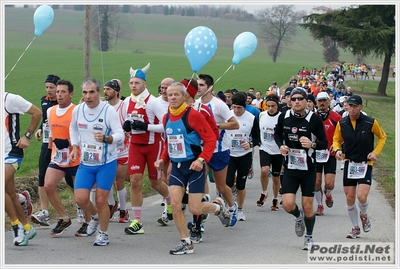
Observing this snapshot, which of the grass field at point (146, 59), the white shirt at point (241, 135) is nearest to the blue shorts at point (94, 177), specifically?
the white shirt at point (241, 135)

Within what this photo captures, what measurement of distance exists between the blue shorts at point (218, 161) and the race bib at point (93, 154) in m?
1.95

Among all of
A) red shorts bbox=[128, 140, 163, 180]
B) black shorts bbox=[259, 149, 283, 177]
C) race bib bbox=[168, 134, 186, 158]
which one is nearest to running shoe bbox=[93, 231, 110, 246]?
race bib bbox=[168, 134, 186, 158]

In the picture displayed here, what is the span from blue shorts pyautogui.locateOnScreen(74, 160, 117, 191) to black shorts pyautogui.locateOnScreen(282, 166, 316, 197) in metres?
2.15

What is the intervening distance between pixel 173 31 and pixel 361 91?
69.3 meters

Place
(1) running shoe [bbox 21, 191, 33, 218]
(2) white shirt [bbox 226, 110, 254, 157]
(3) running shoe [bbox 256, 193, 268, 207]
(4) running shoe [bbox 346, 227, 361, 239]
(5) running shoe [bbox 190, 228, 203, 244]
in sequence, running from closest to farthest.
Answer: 1. (5) running shoe [bbox 190, 228, 203, 244]
2. (4) running shoe [bbox 346, 227, 361, 239]
3. (1) running shoe [bbox 21, 191, 33, 218]
4. (2) white shirt [bbox 226, 110, 254, 157]
5. (3) running shoe [bbox 256, 193, 268, 207]

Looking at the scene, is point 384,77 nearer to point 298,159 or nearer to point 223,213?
point 223,213

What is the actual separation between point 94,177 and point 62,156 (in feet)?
2.68

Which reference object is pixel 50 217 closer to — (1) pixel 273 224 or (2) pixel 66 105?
(2) pixel 66 105

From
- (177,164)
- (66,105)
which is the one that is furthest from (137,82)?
(177,164)

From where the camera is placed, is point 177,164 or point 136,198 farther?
point 136,198

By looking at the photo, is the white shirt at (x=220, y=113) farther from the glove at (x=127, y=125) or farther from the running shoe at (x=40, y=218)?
the running shoe at (x=40, y=218)

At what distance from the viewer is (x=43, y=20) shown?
12133mm

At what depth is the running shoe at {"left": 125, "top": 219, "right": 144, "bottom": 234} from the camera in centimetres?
966

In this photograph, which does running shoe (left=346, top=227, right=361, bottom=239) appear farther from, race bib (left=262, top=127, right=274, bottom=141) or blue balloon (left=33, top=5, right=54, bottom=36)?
blue balloon (left=33, top=5, right=54, bottom=36)
